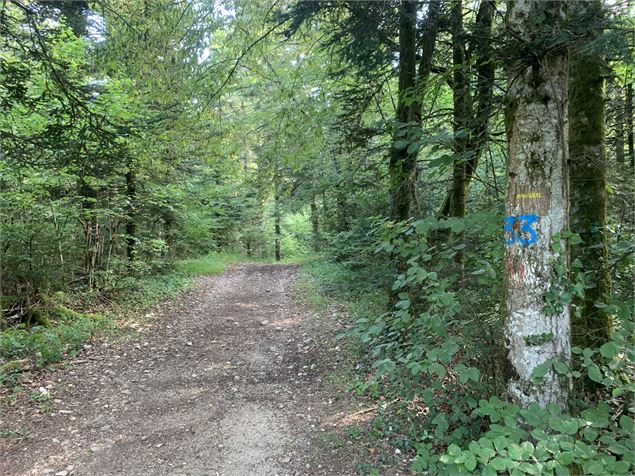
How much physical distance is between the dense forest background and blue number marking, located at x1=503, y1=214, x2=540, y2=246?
10 millimetres

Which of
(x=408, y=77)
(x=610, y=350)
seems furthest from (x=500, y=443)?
(x=408, y=77)

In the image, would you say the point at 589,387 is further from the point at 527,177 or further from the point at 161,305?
the point at 161,305

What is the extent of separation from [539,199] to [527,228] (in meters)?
0.22

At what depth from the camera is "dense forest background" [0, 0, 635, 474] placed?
263cm

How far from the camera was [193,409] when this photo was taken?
15.0 feet

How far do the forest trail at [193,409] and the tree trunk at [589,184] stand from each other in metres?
2.56

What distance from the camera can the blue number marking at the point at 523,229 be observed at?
8.80ft

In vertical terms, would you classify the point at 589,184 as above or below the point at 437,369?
above

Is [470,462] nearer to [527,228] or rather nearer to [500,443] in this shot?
[500,443]

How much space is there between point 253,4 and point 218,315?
643cm

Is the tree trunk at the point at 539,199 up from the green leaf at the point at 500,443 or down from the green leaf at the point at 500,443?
up

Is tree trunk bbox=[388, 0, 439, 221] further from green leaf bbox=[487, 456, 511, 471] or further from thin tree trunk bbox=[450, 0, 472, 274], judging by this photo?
green leaf bbox=[487, 456, 511, 471]

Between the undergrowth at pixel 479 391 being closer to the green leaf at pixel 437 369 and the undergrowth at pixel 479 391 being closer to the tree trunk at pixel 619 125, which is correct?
the green leaf at pixel 437 369

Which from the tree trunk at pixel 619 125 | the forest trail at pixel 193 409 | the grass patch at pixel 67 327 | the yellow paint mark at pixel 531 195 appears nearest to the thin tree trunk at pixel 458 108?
the yellow paint mark at pixel 531 195
